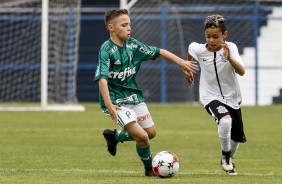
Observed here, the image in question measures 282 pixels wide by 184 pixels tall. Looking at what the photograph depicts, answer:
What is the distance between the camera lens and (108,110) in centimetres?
928

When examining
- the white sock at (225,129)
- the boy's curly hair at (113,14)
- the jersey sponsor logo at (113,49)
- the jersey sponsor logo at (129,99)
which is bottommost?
the white sock at (225,129)

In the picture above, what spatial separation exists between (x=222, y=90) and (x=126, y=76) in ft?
3.79

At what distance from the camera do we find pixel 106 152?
13.0 meters

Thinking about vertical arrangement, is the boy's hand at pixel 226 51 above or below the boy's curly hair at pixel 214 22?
below

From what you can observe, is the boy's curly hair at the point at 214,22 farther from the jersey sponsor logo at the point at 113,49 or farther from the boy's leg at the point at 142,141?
the boy's leg at the point at 142,141

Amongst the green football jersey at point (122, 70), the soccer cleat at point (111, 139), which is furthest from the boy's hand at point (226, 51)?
the soccer cleat at point (111, 139)

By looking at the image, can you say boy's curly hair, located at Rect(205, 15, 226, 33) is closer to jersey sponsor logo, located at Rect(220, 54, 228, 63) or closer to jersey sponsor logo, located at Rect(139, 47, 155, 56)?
jersey sponsor logo, located at Rect(220, 54, 228, 63)

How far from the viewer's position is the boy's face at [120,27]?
9.78 meters

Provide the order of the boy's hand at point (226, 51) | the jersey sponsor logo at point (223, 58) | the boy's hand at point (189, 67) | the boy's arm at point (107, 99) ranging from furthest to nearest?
the jersey sponsor logo at point (223, 58)
the boy's hand at point (226, 51)
the boy's hand at point (189, 67)
the boy's arm at point (107, 99)

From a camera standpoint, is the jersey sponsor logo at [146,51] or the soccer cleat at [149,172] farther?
the jersey sponsor logo at [146,51]

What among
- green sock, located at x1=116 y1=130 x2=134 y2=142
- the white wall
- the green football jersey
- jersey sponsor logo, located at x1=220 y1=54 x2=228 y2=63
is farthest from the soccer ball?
the white wall

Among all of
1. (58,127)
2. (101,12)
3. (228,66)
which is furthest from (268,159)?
(101,12)

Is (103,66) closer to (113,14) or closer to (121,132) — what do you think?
(113,14)

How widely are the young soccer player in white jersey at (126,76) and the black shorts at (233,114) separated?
27.7 inches
